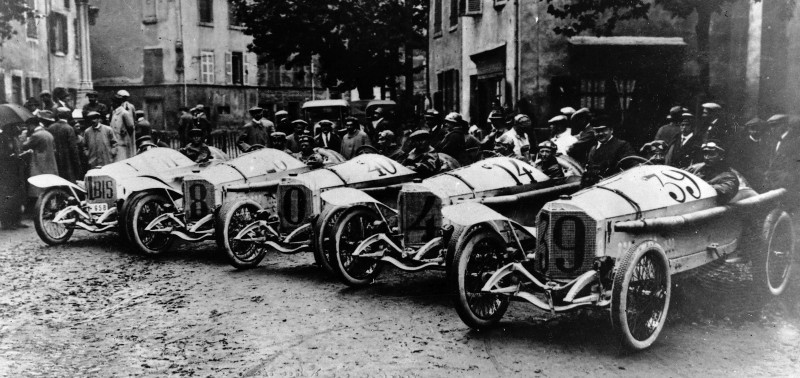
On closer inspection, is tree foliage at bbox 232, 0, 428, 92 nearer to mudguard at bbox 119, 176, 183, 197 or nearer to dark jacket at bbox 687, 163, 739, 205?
mudguard at bbox 119, 176, 183, 197

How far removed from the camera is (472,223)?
20.9 ft

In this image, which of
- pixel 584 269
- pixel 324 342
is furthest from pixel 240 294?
pixel 584 269

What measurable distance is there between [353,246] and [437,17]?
17.9m

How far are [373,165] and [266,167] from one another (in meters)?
1.57

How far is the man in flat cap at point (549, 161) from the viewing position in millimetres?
9352

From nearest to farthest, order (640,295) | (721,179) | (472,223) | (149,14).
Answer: (640,295)
(472,223)
(721,179)
(149,14)

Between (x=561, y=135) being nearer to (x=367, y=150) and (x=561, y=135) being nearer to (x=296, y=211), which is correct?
(x=367, y=150)

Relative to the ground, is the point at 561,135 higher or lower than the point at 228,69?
lower

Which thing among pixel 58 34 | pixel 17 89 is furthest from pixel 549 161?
pixel 58 34

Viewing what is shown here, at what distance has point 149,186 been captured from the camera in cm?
1027

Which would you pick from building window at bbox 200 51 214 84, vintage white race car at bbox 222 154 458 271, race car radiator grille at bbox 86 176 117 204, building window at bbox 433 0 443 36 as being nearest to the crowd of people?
vintage white race car at bbox 222 154 458 271

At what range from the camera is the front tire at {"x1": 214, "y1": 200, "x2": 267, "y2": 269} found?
9.05 meters

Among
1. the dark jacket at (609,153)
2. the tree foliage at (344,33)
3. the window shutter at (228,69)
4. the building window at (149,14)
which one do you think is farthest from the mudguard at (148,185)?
the window shutter at (228,69)

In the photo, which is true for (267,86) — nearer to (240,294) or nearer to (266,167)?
(266,167)
